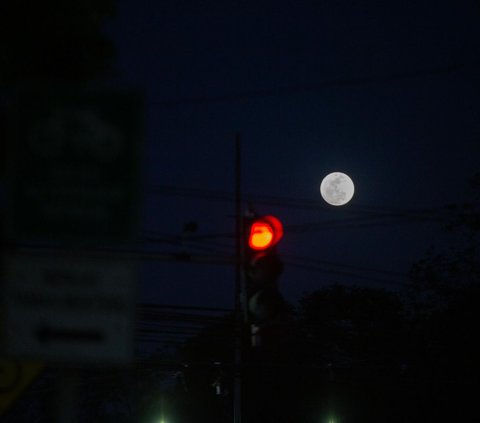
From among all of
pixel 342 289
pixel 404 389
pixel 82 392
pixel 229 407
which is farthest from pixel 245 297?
pixel 82 392

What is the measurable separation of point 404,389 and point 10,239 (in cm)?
3887

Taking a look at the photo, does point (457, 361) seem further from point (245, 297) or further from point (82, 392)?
point (82, 392)

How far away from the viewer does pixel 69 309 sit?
16.8ft

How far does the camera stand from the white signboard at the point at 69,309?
5027mm

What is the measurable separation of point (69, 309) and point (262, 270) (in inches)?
128

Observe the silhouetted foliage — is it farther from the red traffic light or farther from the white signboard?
the white signboard

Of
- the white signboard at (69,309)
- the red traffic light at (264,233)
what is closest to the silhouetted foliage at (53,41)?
the red traffic light at (264,233)

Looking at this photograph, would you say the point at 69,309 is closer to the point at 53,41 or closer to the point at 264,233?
the point at 264,233

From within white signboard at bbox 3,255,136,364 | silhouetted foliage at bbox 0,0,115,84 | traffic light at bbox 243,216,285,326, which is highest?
silhouetted foliage at bbox 0,0,115,84

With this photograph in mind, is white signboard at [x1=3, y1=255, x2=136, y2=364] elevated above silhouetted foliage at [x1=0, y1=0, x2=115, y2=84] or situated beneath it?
situated beneath

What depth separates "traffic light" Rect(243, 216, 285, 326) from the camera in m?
8.07

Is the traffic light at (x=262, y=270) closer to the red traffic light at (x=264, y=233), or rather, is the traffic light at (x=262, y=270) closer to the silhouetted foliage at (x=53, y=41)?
the red traffic light at (x=264, y=233)

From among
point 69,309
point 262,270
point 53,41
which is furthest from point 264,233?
point 69,309

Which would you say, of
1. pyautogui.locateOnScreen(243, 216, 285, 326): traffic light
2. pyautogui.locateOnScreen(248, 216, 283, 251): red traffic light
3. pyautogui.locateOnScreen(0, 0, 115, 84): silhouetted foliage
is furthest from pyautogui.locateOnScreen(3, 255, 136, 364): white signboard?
pyautogui.locateOnScreen(0, 0, 115, 84): silhouetted foliage
